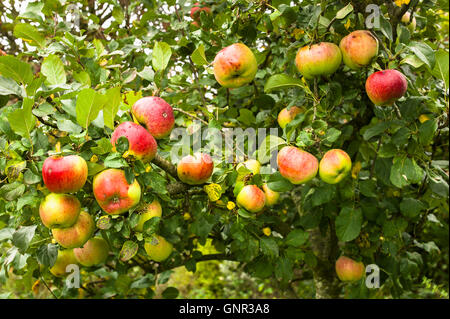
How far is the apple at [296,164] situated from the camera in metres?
1.05

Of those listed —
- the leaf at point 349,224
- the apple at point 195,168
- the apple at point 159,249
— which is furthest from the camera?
the leaf at point 349,224

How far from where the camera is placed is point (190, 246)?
1715mm

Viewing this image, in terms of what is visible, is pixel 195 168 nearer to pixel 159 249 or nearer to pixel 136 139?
pixel 136 139

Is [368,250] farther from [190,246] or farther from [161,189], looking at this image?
[161,189]

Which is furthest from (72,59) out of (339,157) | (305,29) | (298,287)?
(298,287)

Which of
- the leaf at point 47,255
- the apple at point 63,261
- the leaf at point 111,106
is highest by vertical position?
the leaf at point 111,106

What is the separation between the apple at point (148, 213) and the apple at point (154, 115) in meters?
0.18

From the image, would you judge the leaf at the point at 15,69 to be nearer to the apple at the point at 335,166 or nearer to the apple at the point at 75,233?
the apple at the point at 75,233

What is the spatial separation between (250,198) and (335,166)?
0.80 feet

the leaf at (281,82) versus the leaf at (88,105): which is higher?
the leaf at (88,105)

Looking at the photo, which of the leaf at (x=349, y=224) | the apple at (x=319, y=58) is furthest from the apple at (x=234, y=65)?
the leaf at (x=349, y=224)

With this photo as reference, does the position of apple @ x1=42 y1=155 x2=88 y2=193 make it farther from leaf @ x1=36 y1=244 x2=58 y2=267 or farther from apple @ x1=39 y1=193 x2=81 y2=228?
leaf @ x1=36 y1=244 x2=58 y2=267

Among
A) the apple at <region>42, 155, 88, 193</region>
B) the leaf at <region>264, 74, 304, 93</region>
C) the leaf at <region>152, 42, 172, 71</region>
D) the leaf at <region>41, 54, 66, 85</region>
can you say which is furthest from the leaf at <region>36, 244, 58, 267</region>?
the leaf at <region>264, 74, 304, 93</region>

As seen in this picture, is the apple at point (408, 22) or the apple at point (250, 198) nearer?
the apple at point (250, 198)
